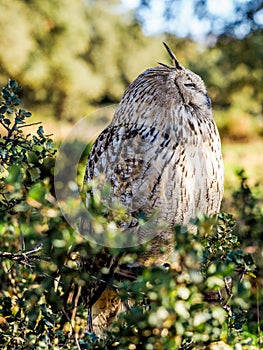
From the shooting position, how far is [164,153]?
2.63m

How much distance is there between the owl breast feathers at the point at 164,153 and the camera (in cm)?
262

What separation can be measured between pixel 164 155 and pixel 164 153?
0.01m

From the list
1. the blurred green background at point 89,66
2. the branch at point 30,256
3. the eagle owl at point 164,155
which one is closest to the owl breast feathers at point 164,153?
the eagle owl at point 164,155

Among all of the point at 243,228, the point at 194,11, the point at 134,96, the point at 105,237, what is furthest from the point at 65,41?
the point at 105,237

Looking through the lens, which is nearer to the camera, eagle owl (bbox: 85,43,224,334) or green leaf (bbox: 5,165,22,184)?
green leaf (bbox: 5,165,22,184)

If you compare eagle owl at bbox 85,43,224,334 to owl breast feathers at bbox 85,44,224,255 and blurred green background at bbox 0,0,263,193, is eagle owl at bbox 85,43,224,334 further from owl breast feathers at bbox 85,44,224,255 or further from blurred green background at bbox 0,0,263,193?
blurred green background at bbox 0,0,263,193

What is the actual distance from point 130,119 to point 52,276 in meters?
1.31

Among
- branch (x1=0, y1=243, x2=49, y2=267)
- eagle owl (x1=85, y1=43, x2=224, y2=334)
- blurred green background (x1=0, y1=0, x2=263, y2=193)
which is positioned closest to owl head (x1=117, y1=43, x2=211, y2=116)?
eagle owl (x1=85, y1=43, x2=224, y2=334)

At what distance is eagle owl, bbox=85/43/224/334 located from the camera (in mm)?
2623

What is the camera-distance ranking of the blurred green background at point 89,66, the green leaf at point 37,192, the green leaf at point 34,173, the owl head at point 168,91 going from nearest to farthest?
the green leaf at point 37,192
the green leaf at point 34,173
the owl head at point 168,91
the blurred green background at point 89,66

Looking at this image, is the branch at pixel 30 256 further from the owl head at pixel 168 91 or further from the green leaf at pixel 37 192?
the owl head at pixel 168 91

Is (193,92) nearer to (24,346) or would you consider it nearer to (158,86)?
(158,86)

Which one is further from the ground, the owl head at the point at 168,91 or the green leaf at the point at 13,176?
the owl head at the point at 168,91

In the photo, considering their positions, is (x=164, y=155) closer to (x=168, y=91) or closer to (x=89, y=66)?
(x=168, y=91)
